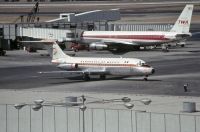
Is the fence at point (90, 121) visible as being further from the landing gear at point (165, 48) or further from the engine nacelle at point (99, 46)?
the landing gear at point (165, 48)

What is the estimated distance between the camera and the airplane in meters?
89.1

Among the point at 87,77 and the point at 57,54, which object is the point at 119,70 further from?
the point at 57,54

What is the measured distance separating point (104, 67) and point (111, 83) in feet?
16.3

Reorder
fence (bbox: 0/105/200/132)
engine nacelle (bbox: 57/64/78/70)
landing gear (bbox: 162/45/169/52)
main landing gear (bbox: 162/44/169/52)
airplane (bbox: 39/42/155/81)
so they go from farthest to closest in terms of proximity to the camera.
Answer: main landing gear (bbox: 162/44/169/52), landing gear (bbox: 162/45/169/52), engine nacelle (bbox: 57/64/78/70), airplane (bbox: 39/42/155/81), fence (bbox: 0/105/200/132)

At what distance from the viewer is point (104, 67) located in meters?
91.6

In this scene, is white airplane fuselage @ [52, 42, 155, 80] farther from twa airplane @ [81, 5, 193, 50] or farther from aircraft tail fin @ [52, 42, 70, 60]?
twa airplane @ [81, 5, 193, 50]

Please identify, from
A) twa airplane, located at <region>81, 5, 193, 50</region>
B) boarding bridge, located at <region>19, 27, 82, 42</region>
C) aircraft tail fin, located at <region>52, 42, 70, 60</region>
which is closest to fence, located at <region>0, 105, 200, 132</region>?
aircraft tail fin, located at <region>52, 42, 70, 60</region>

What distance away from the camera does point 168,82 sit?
87.6m

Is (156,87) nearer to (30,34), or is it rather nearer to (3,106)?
(3,106)

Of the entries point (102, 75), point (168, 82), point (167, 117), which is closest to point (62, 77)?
point (102, 75)

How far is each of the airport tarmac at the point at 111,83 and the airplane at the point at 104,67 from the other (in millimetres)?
956

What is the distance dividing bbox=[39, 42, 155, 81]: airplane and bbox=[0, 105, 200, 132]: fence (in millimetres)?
43515

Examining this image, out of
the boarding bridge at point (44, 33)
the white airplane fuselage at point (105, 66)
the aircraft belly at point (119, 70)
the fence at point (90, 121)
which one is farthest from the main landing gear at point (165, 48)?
the fence at point (90, 121)

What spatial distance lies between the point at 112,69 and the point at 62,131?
46.3m
